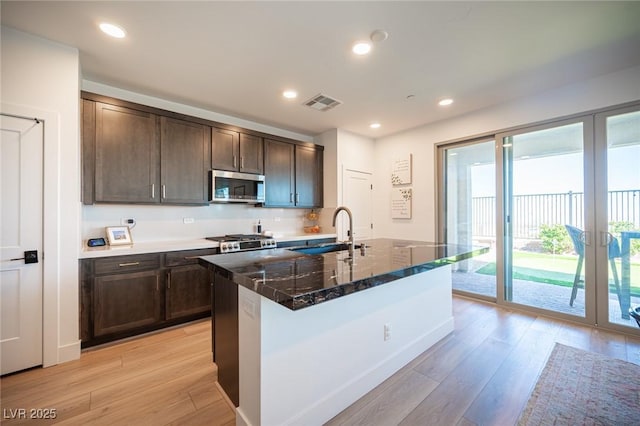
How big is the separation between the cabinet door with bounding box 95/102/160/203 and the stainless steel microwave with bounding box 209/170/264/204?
0.64m

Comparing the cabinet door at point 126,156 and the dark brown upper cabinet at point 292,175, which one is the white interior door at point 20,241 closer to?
the cabinet door at point 126,156

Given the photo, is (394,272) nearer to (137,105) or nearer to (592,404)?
(592,404)

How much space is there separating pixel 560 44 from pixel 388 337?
114 inches

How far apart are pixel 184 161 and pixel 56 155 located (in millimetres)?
1168

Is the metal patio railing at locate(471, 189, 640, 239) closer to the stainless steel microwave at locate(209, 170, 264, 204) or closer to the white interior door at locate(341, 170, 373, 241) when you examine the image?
the white interior door at locate(341, 170, 373, 241)

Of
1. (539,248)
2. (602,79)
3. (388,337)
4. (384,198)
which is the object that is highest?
(602,79)

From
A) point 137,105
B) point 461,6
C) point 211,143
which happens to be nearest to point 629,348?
point 461,6

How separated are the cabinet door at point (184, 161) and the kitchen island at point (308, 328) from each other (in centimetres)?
178

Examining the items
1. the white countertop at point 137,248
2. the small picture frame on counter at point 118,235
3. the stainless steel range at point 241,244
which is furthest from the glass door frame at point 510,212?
the small picture frame on counter at point 118,235

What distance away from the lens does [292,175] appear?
429 cm

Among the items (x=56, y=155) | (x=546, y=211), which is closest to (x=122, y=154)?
(x=56, y=155)

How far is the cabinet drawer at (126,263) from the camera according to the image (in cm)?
243

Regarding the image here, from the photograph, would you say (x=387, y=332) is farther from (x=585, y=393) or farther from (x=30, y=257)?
(x=30, y=257)

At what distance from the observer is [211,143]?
3432mm
